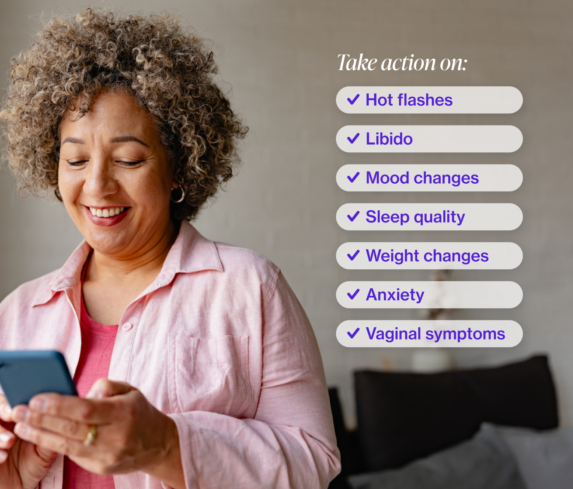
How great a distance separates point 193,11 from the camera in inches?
118

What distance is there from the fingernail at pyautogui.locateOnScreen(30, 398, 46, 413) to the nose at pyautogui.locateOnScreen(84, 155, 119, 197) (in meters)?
0.52

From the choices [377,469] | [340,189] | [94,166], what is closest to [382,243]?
[340,189]

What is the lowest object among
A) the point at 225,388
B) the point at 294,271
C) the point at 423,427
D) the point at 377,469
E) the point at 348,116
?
the point at 377,469

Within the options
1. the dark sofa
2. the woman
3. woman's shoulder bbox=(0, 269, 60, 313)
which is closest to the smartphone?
the woman

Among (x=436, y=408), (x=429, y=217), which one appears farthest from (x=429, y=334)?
(x=429, y=217)

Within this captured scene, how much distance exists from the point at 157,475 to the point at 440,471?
6.68 feet

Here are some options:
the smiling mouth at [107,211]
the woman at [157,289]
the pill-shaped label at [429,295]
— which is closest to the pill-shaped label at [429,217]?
the pill-shaped label at [429,295]

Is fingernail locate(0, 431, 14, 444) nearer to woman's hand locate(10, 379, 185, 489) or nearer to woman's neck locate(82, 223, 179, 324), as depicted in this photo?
woman's hand locate(10, 379, 185, 489)

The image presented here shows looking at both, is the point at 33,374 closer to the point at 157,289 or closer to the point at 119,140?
the point at 157,289

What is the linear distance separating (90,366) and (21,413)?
42 cm

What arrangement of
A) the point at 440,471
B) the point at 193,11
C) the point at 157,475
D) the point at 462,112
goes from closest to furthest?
1. the point at 157,475
2. the point at 440,471
3. the point at 193,11
4. the point at 462,112

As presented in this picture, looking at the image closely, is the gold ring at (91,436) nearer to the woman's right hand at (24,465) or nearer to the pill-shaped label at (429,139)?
the woman's right hand at (24,465)

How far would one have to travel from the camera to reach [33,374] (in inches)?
29.8

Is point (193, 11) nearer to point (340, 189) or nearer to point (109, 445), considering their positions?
point (340, 189)
